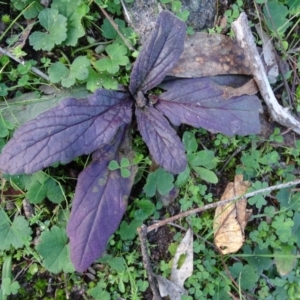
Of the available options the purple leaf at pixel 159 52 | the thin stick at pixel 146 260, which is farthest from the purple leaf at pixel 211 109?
the thin stick at pixel 146 260

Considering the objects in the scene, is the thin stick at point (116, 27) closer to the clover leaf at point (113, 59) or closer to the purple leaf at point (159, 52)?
the clover leaf at point (113, 59)

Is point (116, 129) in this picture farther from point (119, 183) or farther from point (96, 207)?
point (96, 207)

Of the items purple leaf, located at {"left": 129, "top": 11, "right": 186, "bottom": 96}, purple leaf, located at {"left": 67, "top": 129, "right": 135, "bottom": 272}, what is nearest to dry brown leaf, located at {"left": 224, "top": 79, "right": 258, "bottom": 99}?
purple leaf, located at {"left": 129, "top": 11, "right": 186, "bottom": 96}

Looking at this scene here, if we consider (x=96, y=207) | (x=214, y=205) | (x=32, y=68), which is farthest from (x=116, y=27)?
(x=214, y=205)

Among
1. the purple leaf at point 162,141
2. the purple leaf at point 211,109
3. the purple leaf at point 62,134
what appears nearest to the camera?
the purple leaf at point 62,134

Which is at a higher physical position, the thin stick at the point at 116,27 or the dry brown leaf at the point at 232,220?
the thin stick at the point at 116,27

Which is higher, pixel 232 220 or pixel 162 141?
pixel 162 141
